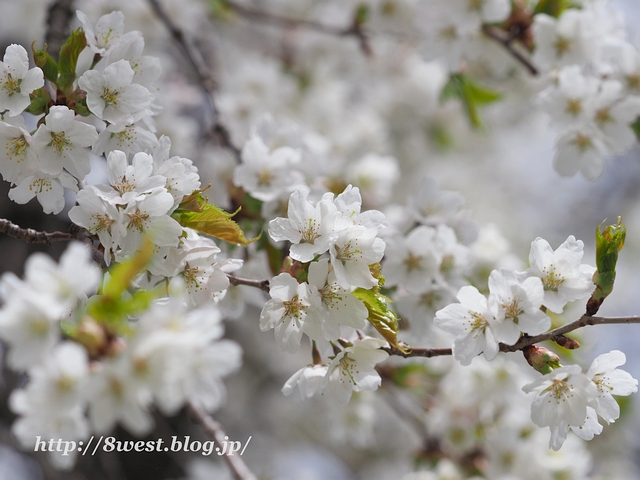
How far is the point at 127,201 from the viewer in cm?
118

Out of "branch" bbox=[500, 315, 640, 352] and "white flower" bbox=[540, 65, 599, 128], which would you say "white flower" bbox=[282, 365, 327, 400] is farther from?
"white flower" bbox=[540, 65, 599, 128]

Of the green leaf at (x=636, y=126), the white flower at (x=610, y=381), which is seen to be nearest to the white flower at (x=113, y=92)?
the white flower at (x=610, y=381)

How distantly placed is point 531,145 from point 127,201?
5539 millimetres

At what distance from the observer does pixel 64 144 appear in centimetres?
127

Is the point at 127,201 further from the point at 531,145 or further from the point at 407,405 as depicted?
the point at 531,145

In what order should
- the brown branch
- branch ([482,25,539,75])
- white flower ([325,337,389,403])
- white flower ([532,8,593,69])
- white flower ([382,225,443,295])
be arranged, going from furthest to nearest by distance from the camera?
1. branch ([482,25,539,75])
2. white flower ([532,8,593,69])
3. the brown branch
4. white flower ([382,225,443,295])
5. white flower ([325,337,389,403])

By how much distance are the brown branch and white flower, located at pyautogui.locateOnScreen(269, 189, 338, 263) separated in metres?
1.09

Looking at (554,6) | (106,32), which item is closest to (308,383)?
(106,32)

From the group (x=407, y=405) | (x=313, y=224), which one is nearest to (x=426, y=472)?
(x=407, y=405)

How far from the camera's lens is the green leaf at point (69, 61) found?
133 cm

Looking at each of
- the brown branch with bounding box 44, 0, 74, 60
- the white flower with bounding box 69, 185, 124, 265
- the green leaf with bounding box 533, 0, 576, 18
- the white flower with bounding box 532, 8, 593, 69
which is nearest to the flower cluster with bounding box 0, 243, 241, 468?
the white flower with bounding box 69, 185, 124, 265

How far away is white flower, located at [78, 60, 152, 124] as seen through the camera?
4.13ft

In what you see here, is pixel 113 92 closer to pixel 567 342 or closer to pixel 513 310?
pixel 513 310

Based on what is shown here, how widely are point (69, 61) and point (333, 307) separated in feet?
2.75
